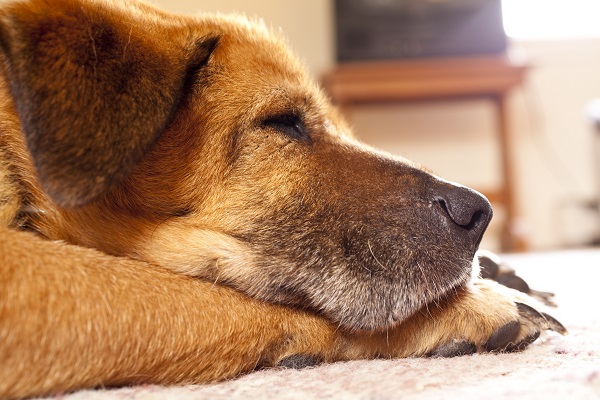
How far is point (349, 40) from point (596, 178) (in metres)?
2.29

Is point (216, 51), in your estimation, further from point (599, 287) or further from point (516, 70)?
point (516, 70)

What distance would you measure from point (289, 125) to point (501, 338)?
0.55 meters

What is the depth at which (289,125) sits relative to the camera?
4.27 feet

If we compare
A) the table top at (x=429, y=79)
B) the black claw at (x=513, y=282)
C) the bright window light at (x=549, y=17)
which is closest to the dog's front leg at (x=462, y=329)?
the black claw at (x=513, y=282)

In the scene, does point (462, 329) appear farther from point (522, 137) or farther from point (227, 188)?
point (522, 137)

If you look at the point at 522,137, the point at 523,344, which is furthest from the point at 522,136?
the point at 523,344

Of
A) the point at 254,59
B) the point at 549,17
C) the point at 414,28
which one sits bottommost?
the point at 254,59

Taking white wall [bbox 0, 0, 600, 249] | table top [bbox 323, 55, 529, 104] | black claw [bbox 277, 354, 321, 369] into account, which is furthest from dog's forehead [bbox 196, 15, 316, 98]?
white wall [bbox 0, 0, 600, 249]

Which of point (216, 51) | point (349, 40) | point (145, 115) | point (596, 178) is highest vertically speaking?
point (349, 40)

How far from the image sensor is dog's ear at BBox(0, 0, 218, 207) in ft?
3.15

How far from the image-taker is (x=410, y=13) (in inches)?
187

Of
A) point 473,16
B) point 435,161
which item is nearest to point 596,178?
point 435,161

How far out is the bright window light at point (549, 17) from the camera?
5.48 meters

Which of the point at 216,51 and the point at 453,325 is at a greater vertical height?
the point at 216,51
